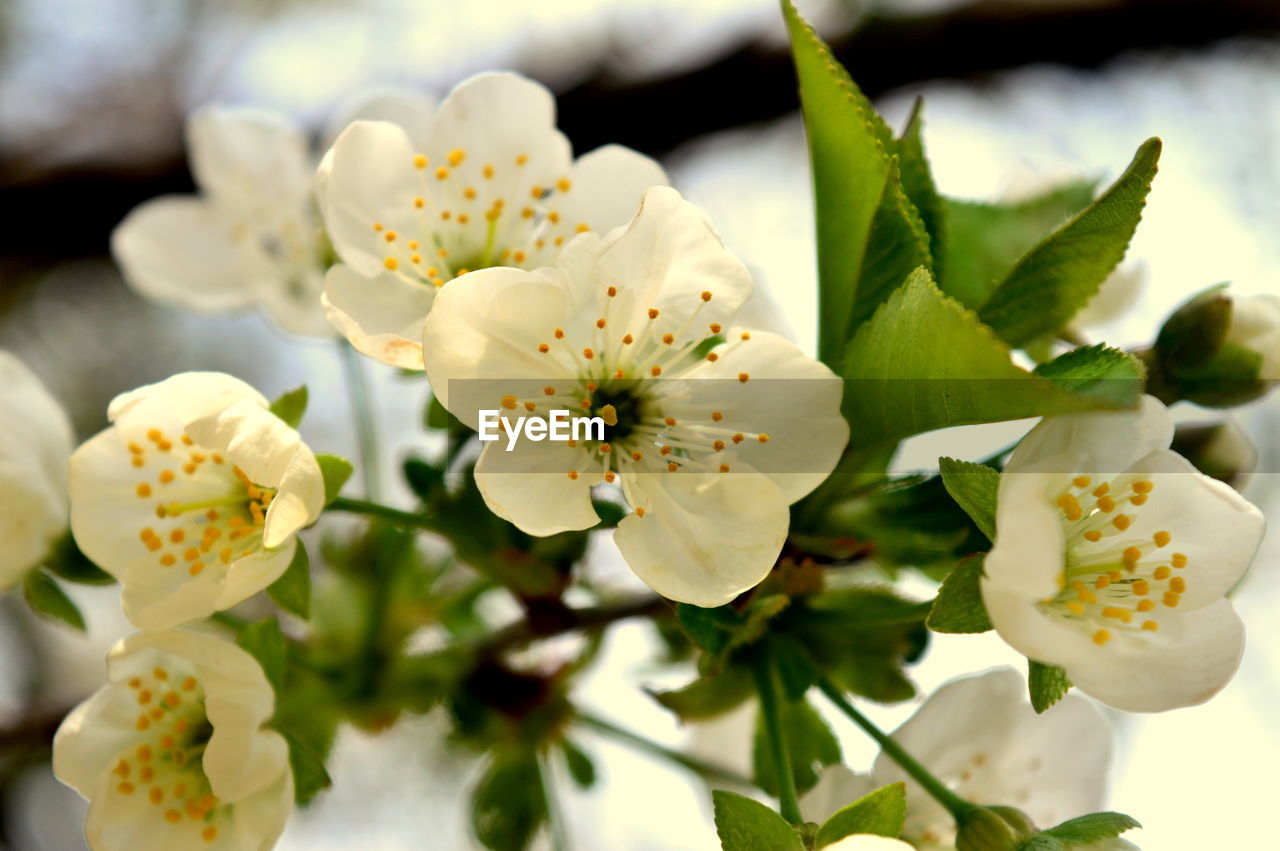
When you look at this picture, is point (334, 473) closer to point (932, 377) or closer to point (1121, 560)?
point (932, 377)

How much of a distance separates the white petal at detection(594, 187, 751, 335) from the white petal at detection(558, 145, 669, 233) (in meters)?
0.18

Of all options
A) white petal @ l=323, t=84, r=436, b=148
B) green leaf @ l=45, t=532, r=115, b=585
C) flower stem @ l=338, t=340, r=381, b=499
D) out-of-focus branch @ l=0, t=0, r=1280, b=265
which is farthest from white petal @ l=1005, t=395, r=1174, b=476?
out-of-focus branch @ l=0, t=0, r=1280, b=265

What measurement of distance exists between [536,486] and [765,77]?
4.79 feet

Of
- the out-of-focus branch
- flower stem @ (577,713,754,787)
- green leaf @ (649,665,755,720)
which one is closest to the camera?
green leaf @ (649,665,755,720)

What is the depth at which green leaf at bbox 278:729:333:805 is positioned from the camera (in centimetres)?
89

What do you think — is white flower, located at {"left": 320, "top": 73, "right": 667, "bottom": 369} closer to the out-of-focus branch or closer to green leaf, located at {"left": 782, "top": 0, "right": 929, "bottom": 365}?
green leaf, located at {"left": 782, "top": 0, "right": 929, "bottom": 365}

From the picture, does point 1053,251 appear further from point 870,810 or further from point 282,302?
point 282,302

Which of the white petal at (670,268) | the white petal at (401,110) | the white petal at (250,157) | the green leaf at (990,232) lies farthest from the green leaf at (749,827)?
the white petal at (250,157)

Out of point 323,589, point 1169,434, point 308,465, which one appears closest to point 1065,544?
→ point 1169,434

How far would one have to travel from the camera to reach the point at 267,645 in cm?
87

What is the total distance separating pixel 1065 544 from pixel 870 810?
0.80 feet

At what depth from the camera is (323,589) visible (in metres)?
1.31

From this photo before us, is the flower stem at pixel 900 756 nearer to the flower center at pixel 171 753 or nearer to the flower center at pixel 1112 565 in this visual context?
the flower center at pixel 1112 565

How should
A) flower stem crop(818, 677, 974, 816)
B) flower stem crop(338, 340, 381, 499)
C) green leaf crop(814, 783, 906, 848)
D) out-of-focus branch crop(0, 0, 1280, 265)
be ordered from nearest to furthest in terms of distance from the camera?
green leaf crop(814, 783, 906, 848), flower stem crop(818, 677, 974, 816), flower stem crop(338, 340, 381, 499), out-of-focus branch crop(0, 0, 1280, 265)
